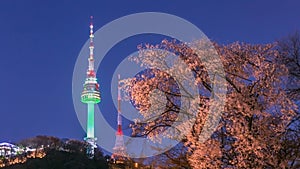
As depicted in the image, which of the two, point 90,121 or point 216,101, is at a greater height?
point 90,121

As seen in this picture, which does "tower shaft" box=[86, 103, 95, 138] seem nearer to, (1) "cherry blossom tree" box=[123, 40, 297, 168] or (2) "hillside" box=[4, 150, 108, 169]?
(2) "hillside" box=[4, 150, 108, 169]

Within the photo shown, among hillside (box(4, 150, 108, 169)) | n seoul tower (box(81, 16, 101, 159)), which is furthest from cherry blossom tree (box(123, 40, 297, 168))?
n seoul tower (box(81, 16, 101, 159))

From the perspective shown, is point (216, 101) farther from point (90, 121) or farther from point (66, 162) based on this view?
point (90, 121)

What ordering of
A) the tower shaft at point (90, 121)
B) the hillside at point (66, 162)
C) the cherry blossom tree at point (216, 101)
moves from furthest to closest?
the tower shaft at point (90, 121), the hillside at point (66, 162), the cherry blossom tree at point (216, 101)

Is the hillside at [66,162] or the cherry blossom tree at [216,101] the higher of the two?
the hillside at [66,162]

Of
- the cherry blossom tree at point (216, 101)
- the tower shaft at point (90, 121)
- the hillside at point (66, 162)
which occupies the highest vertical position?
the tower shaft at point (90, 121)

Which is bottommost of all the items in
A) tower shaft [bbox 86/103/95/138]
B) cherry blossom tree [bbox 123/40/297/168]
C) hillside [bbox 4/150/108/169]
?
cherry blossom tree [bbox 123/40/297/168]

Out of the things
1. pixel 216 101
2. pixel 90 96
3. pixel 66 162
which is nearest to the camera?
pixel 216 101

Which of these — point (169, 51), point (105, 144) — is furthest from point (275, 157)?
point (105, 144)

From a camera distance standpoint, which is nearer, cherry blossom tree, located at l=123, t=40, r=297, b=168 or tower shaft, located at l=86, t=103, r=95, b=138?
cherry blossom tree, located at l=123, t=40, r=297, b=168

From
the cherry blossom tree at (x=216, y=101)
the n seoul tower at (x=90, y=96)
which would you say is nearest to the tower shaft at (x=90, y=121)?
the n seoul tower at (x=90, y=96)

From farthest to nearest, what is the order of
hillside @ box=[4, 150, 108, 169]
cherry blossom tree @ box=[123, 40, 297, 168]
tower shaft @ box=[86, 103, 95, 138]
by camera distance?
tower shaft @ box=[86, 103, 95, 138] → hillside @ box=[4, 150, 108, 169] → cherry blossom tree @ box=[123, 40, 297, 168]

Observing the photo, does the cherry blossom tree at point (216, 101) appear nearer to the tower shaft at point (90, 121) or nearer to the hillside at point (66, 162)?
the hillside at point (66, 162)

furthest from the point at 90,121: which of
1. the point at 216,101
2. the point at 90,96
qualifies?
the point at 216,101
